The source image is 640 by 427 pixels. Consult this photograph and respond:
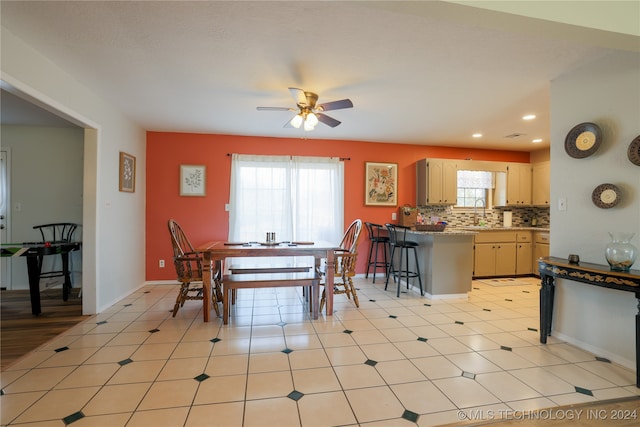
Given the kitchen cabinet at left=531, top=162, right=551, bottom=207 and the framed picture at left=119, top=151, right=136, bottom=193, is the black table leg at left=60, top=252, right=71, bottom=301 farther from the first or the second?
the kitchen cabinet at left=531, top=162, right=551, bottom=207

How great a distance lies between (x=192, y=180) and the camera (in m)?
4.62

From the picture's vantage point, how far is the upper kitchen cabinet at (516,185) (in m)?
5.35

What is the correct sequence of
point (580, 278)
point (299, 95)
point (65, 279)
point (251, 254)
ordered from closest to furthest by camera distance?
point (580, 278), point (299, 95), point (251, 254), point (65, 279)

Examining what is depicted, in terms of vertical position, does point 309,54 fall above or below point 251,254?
above

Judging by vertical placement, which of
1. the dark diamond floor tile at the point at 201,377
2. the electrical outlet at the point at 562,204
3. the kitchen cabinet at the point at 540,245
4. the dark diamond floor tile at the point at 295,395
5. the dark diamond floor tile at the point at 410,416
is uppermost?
the electrical outlet at the point at 562,204

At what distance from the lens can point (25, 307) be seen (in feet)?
11.2

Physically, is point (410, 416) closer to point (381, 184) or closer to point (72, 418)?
point (72, 418)

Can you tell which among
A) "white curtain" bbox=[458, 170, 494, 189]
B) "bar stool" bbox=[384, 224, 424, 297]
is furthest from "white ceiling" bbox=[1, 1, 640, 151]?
"white curtain" bbox=[458, 170, 494, 189]

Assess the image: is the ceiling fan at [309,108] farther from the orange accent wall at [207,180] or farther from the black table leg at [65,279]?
the black table leg at [65,279]

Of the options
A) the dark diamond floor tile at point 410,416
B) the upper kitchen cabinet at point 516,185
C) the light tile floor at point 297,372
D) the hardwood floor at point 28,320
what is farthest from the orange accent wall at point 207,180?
the dark diamond floor tile at point 410,416

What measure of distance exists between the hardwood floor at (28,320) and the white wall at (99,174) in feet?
1.04

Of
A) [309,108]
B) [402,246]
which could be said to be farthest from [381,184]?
[309,108]

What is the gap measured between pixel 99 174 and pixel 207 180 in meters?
1.59

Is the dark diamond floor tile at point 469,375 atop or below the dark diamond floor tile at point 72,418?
atop
